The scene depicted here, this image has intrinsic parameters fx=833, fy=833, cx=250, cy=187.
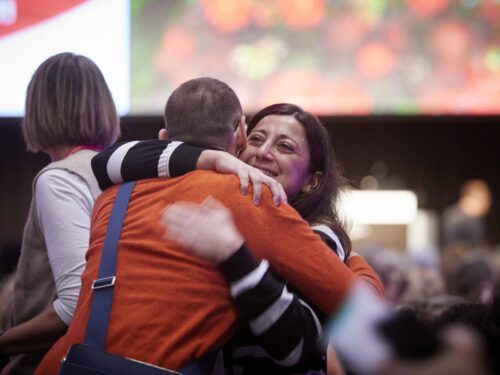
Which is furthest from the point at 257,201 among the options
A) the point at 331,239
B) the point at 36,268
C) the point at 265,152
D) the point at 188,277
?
the point at 36,268

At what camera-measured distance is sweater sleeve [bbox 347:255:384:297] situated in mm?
1622

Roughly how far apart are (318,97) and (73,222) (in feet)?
18.5

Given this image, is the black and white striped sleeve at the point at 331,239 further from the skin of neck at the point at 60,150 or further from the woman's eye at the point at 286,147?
the skin of neck at the point at 60,150

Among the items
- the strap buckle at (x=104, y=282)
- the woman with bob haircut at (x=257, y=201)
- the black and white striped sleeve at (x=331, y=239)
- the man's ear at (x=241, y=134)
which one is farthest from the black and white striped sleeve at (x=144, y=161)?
the black and white striped sleeve at (x=331, y=239)

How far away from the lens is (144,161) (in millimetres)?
1546

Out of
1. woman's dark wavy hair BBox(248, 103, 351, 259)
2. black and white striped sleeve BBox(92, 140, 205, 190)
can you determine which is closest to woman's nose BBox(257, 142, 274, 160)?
woman's dark wavy hair BBox(248, 103, 351, 259)

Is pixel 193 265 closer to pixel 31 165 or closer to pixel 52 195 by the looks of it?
pixel 52 195

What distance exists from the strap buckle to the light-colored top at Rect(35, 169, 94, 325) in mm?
330

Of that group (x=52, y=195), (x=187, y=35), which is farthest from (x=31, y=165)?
(x=52, y=195)

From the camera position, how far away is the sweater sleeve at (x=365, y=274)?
63.9 inches

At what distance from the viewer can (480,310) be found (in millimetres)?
1575

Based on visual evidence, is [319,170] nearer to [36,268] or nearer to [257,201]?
[257,201]

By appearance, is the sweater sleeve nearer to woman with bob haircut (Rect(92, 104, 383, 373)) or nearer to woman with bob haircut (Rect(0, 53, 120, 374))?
woman with bob haircut (Rect(92, 104, 383, 373))

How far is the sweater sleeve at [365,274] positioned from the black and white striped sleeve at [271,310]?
208mm
